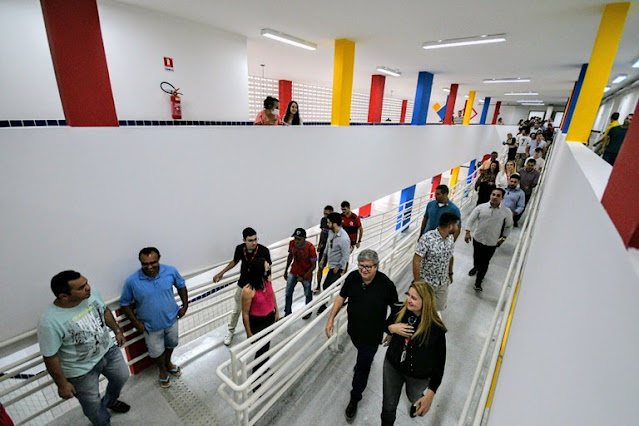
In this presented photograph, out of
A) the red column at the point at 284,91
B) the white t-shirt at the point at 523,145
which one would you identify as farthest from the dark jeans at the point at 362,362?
the red column at the point at 284,91

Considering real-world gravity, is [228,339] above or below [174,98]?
below

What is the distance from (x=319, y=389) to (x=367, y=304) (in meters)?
1.18

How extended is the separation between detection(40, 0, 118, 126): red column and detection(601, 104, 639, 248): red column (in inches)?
147

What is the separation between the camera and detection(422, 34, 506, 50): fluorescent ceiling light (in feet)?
16.4

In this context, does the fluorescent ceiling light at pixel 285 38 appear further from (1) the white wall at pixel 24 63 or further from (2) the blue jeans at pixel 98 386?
(2) the blue jeans at pixel 98 386

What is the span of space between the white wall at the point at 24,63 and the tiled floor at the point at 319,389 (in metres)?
3.56

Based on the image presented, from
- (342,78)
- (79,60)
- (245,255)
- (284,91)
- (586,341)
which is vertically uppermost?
(284,91)

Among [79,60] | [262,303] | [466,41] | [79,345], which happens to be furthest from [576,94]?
[79,345]

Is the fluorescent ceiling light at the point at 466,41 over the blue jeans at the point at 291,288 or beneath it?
over

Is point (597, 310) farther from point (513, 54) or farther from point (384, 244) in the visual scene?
point (513, 54)

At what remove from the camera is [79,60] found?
2.63 m

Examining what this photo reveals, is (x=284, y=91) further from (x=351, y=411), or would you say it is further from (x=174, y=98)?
(x=351, y=411)

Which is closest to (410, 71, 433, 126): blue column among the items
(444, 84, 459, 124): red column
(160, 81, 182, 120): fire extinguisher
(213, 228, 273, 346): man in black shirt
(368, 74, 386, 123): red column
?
(368, 74, 386, 123): red column

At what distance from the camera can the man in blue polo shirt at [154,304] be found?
9.09 ft
